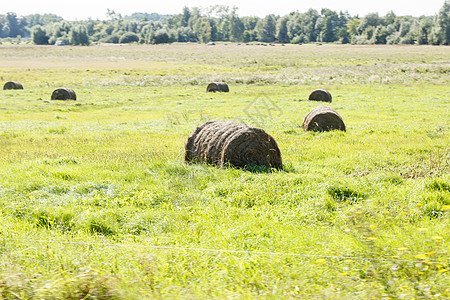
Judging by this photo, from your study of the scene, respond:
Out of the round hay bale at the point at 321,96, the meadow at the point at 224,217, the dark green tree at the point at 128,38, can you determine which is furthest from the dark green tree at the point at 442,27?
the dark green tree at the point at 128,38

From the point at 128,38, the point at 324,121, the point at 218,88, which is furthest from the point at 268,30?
the point at 324,121

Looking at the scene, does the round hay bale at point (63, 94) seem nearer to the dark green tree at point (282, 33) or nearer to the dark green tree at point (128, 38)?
the dark green tree at point (282, 33)

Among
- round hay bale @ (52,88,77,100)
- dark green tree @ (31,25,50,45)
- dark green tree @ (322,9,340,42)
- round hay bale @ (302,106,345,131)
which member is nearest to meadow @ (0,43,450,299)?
round hay bale @ (302,106,345,131)

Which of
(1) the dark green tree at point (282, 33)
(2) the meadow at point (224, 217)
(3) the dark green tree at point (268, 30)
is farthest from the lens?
(3) the dark green tree at point (268, 30)

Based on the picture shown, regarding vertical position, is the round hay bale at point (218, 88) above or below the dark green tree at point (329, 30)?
below

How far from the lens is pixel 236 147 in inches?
437

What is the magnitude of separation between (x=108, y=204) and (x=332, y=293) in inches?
209

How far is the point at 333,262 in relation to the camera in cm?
600

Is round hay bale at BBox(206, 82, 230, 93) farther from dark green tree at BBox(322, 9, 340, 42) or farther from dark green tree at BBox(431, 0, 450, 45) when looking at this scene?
dark green tree at BBox(322, 9, 340, 42)

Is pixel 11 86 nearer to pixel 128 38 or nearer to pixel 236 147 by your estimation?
pixel 236 147

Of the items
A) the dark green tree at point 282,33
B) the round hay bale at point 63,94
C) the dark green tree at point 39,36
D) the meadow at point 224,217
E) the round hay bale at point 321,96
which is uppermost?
the dark green tree at point 282,33

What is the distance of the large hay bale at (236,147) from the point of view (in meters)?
11.1

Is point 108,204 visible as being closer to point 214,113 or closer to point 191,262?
point 191,262

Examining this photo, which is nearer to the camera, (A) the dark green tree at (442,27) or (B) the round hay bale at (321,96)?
(B) the round hay bale at (321,96)
